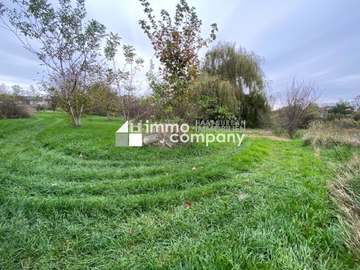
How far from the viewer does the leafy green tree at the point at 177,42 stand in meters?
6.34

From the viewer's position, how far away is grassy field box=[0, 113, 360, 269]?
5.90 feet

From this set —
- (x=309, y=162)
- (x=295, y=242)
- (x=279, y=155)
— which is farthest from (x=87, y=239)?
(x=279, y=155)

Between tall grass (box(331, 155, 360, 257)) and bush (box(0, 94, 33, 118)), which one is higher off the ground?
bush (box(0, 94, 33, 118))

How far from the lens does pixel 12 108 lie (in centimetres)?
1775

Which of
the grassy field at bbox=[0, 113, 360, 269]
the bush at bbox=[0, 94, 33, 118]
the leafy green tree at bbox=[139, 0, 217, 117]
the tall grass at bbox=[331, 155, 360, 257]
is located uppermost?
the leafy green tree at bbox=[139, 0, 217, 117]

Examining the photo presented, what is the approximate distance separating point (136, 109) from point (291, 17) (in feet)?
26.1

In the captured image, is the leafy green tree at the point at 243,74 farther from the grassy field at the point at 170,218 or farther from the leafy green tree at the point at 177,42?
the grassy field at the point at 170,218

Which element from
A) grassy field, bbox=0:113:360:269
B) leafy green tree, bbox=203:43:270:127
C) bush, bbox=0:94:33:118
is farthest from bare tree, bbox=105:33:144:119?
bush, bbox=0:94:33:118

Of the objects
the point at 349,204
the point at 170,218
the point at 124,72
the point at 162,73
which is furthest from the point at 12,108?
the point at 349,204

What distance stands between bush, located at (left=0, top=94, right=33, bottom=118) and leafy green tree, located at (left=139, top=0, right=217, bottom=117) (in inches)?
659

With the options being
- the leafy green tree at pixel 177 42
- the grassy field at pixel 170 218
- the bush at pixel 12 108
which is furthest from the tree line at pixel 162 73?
the bush at pixel 12 108

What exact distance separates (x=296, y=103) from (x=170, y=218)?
1151 cm

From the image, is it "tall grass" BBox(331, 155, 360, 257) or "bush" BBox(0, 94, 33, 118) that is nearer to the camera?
"tall grass" BBox(331, 155, 360, 257)

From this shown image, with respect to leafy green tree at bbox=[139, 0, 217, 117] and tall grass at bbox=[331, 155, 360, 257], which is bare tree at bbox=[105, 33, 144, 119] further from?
tall grass at bbox=[331, 155, 360, 257]
